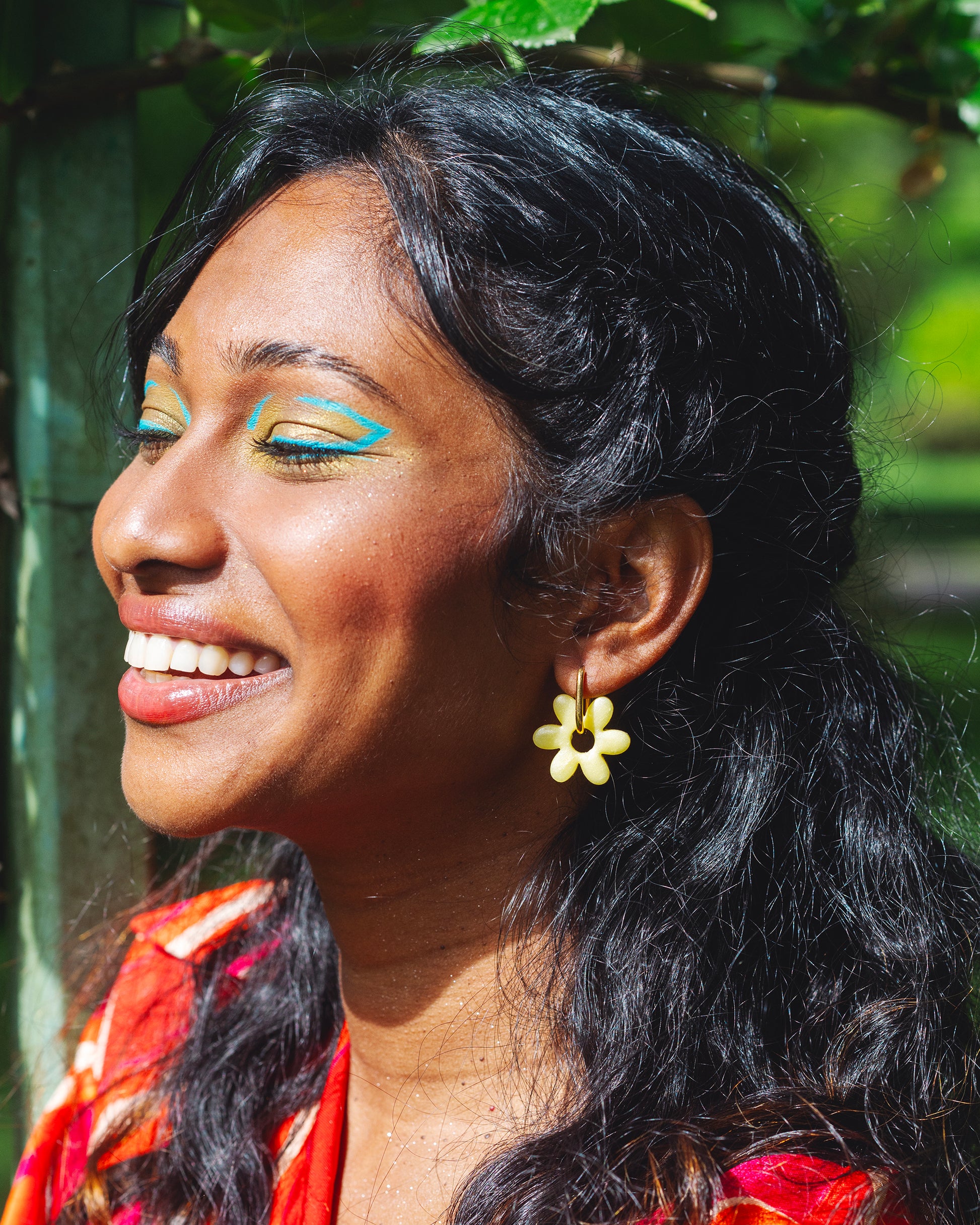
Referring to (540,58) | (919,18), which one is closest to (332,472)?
(540,58)

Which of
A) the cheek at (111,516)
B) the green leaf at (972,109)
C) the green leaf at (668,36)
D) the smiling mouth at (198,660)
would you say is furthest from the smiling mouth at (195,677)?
the green leaf at (972,109)

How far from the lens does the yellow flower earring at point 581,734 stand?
5.18 feet

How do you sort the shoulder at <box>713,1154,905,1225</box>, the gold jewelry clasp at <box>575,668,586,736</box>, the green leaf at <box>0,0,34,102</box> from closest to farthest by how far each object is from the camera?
the shoulder at <box>713,1154,905,1225</box> → the gold jewelry clasp at <box>575,668,586,736</box> → the green leaf at <box>0,0,34,102</box>

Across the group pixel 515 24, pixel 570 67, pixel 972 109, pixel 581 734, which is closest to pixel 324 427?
pixel 581 734

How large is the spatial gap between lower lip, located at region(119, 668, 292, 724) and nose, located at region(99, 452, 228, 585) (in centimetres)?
15

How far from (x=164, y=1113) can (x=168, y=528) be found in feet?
3.70

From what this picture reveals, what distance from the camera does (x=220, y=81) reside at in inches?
81.5

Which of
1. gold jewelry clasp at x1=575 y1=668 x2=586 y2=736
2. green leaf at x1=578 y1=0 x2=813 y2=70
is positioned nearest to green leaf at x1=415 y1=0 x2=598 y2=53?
green leaf at x1=578 y1=0 x2=813 y2=70

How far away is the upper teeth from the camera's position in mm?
1572

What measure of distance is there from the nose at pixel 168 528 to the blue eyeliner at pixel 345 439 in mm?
162

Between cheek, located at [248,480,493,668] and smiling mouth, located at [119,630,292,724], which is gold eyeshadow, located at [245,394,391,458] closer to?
cheek, located at [248,480,493,668]

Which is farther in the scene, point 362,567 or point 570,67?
point 570,67

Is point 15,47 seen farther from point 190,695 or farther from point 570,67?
point 190,695

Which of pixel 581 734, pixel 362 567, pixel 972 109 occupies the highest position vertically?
pixel 972 109
